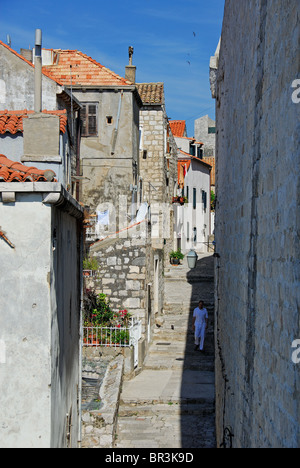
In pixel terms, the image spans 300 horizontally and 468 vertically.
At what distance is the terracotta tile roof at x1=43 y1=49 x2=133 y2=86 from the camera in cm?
2253

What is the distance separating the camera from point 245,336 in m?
6.51

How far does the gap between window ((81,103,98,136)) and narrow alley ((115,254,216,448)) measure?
7428mm

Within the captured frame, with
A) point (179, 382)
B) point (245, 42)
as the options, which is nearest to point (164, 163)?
point (179, 382)

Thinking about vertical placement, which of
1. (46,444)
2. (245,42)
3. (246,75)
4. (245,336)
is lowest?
(46,444)

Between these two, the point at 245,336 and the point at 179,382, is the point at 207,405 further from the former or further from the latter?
the point at 245,336

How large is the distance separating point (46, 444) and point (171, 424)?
25.9 ft

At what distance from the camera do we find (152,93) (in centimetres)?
2795

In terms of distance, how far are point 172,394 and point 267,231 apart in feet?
34.8

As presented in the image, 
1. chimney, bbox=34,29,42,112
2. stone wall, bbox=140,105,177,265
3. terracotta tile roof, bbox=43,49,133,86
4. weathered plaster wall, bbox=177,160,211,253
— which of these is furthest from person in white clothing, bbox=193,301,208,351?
weathered plaster wall, bbox=177,160,211,253

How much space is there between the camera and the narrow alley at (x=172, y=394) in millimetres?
12352

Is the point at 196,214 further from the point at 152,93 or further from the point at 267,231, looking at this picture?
the point at 267,231

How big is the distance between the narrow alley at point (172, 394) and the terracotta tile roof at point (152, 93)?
978cm

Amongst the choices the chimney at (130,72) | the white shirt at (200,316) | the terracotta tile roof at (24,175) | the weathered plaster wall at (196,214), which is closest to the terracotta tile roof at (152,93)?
the chimney at (130,72)

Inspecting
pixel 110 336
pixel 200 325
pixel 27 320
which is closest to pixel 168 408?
pixel 110 336
